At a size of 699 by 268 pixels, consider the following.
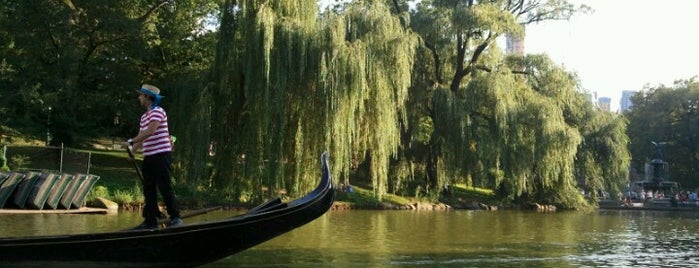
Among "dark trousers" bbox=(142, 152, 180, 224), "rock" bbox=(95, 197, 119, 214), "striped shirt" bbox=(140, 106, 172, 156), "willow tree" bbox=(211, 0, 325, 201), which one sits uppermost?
"willow tree" bbox=(211, 0, 325, 201)

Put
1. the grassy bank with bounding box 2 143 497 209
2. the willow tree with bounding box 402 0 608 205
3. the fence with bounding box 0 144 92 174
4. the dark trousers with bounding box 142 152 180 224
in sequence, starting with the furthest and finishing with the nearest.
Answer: the willow tree with bounding box 402 0 608 205 → the fence with bounding box 0 144 92 174 → the grassy bank with bounding box 2 143 497 209 → the dark trousers with bounding box 142 152 180 224

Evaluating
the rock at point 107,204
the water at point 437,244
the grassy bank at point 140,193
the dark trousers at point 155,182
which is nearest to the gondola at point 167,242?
the dark trousers at point 155,182

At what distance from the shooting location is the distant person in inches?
210

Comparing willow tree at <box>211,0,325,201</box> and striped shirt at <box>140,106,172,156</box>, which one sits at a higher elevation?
willow tree at <box>211,0,325,201</box>

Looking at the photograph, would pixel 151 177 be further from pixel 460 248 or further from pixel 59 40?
pixel 59 40

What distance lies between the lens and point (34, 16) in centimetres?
2047

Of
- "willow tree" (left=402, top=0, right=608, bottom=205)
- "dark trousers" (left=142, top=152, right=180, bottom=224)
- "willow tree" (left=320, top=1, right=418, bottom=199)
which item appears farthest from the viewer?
"willow tree" (left=402, top=0, right=608, bottom=205)

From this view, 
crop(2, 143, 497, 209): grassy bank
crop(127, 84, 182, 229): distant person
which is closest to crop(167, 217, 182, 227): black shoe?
crop(127, 84, 182, 229): distant person

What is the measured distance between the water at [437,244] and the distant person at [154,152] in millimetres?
1715

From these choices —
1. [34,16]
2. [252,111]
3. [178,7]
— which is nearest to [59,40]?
[34,16]

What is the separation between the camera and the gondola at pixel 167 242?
15.3 ft

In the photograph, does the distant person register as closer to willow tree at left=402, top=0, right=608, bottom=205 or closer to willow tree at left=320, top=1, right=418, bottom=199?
willow tree at left=320, top=1, right=418, bottom=199

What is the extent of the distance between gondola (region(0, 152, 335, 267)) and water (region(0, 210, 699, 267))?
4.52 ft

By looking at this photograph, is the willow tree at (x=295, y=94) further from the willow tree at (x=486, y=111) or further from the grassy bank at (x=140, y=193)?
the willow tree at (x=486, y=111)
